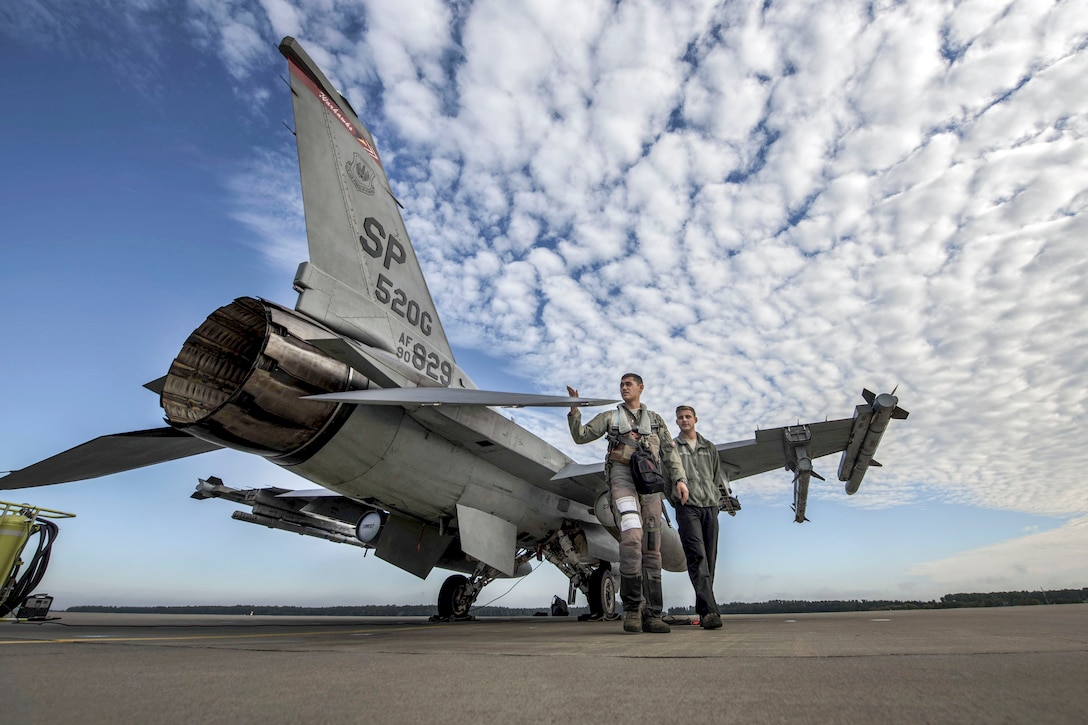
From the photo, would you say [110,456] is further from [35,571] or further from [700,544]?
[700,544]

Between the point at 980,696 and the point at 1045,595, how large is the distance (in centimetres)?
2965

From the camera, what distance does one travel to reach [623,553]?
3.84 meters

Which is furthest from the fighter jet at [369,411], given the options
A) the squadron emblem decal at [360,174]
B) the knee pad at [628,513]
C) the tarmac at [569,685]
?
the tarmac at [569,685]

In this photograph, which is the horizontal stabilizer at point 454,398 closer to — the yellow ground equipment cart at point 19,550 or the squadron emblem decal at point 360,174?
the squadron emblem decal at point 360,174

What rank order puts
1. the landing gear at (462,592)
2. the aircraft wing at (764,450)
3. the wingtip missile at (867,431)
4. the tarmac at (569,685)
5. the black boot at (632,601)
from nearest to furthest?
1. the tarmac at (569,685)
2. the black boot at (632,601)
3. the wingtip missile at (867,431)
4. the aircraft wing at (764,450)
5. the landing gear at (462,592)

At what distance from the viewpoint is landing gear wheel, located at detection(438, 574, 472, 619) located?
8.58m

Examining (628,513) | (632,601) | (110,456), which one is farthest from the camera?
(110,456)

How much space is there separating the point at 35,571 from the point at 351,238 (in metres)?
6.13

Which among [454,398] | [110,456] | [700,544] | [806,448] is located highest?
[806,448]

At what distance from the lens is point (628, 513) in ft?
12.7

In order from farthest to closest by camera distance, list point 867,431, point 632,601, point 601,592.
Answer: point 601,592 < point 867,431 < point 632,601

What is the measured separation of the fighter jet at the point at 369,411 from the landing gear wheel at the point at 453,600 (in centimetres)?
132

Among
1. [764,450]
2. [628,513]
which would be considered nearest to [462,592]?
[764,450]

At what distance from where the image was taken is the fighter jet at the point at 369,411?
→ 422cm
